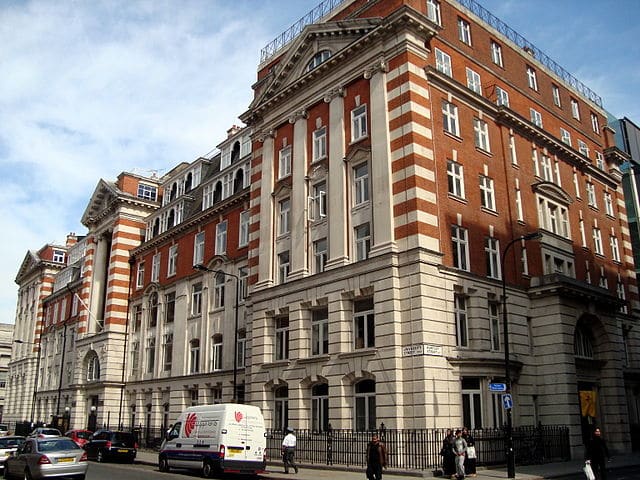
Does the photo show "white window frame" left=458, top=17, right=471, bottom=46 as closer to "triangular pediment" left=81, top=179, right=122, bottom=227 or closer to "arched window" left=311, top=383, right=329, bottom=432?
"arched window" left=311, top=383, right=329, bottom=432

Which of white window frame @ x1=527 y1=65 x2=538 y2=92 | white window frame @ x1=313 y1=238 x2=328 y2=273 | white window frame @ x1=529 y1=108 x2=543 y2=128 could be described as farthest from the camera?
white window frame @ x1=527 y1=65 x2=538 y2=92

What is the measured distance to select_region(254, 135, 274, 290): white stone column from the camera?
116 ft

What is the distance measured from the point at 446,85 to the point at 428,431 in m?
17.2

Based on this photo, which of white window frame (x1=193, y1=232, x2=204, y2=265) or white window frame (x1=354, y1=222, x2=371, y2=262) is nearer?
white window frame (x1=354, y1=222, x2=371, y2=262)

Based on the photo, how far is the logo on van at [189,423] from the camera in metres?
26.1

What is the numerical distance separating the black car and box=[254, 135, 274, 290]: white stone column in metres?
10.8

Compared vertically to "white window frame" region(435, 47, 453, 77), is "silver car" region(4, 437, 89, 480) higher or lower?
lower

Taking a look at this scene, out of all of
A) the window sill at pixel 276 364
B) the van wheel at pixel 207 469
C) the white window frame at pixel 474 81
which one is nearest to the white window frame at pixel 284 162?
the window sill at pixel 276 364

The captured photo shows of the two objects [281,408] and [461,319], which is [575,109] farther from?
[281,408]

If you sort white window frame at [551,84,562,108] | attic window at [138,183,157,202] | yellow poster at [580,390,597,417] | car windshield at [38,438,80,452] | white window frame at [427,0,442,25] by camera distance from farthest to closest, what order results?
1. attic window at [138,183,157,202]
2. white window frame at [551,84,562,108]
3. white window frame at [427,0,442,25]
4. yellow poster at [580,390,597,417]
5. car windshield at [38,438,80,452]

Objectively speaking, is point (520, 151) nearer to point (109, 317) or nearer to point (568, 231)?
point (568, 231)

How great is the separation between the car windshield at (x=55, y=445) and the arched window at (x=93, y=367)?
116 feet

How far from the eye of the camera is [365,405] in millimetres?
28094

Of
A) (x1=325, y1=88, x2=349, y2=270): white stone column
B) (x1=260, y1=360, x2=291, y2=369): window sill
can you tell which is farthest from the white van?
(x1=325, y1=88, x2=349, y2=270): white stone column
